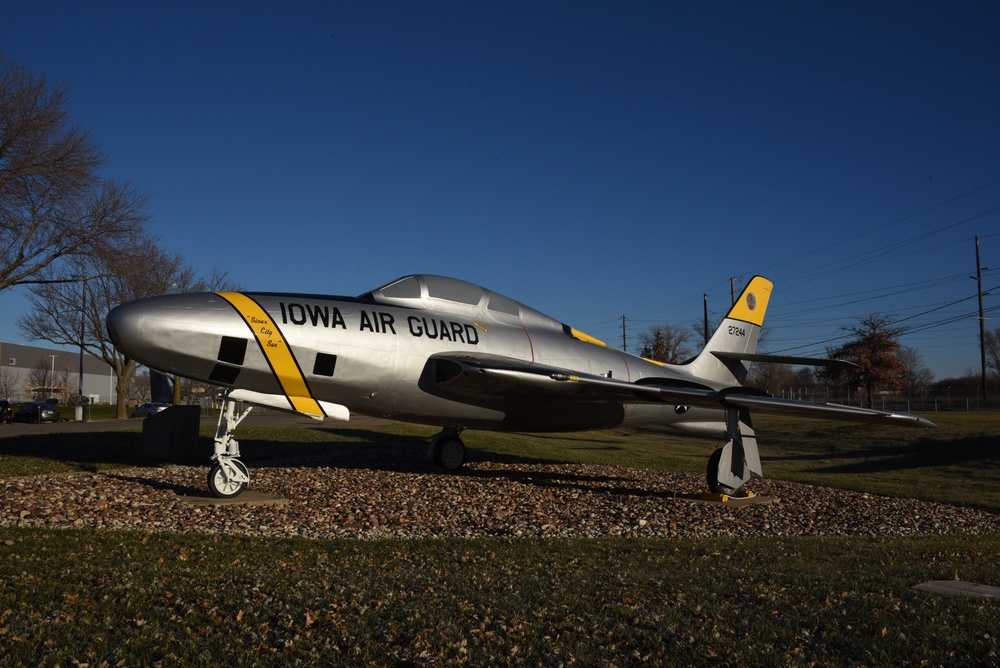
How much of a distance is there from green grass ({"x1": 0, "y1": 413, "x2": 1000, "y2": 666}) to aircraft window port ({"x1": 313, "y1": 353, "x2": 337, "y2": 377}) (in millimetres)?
3530

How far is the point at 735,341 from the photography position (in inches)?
728

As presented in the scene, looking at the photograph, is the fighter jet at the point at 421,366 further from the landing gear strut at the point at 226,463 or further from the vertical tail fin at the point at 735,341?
the vertical tail fin at the point at 735,341

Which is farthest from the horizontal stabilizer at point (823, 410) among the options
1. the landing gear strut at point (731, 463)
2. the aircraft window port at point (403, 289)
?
the aircraft window port at point (403, 289)

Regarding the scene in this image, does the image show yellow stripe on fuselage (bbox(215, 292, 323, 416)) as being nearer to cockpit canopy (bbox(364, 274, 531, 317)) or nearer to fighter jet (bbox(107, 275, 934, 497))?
fighter jet (bbox(107, 275, 934, 497))

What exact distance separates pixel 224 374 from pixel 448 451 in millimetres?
6682

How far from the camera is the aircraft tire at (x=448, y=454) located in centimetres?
1605

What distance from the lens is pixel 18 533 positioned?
7.93m

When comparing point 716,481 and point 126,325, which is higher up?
point 126,325

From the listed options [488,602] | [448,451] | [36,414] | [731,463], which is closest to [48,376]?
[36,414]

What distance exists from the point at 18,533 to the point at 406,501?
18.3 feet

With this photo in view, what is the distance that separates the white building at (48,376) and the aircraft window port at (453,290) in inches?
4112

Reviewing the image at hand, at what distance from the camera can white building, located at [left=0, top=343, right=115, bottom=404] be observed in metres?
108

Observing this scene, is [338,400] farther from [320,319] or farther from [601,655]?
[601,655]

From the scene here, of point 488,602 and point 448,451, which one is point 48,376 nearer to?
point 448,451
